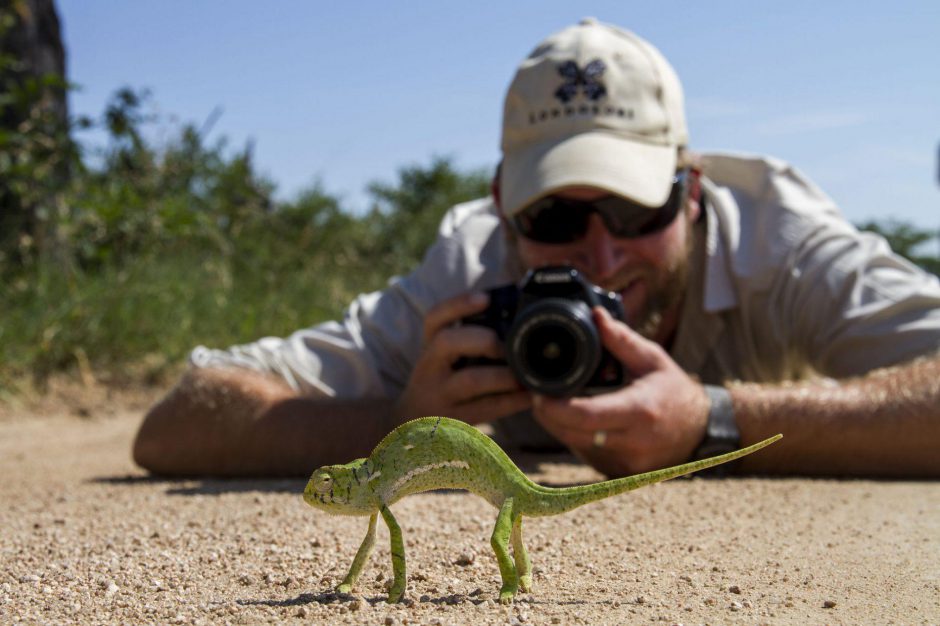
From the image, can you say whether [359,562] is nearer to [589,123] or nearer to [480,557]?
[480,557]

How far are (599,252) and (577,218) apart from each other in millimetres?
142

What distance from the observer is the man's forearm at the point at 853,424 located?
3.00 metres

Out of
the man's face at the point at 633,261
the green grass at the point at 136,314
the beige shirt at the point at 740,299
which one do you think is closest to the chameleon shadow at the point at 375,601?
the man's face at the point at 633,261

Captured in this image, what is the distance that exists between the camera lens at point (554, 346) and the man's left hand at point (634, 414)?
49 mm

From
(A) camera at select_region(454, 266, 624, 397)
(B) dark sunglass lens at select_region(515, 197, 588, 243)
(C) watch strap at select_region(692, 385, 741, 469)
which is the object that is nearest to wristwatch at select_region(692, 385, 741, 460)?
(C) watch strap at select_region(692, 385, 741, 469)

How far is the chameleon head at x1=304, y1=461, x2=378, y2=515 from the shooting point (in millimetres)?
1579

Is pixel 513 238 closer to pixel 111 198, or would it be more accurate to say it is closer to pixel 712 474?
pixel 712 474

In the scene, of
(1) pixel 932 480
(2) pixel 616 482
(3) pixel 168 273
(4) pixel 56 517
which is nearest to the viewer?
(2) pixel 616 482

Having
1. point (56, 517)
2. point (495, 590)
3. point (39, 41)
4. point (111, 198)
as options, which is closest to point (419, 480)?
point (495, 590)

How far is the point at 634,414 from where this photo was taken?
2.77 m

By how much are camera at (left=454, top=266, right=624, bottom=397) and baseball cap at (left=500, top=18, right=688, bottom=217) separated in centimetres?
53

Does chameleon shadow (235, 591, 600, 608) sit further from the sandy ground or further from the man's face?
the man's face

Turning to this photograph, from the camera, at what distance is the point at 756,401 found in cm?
304

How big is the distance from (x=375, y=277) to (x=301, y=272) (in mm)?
718
